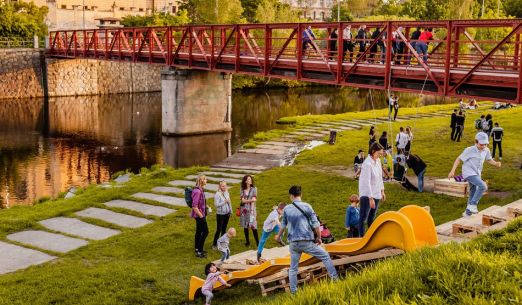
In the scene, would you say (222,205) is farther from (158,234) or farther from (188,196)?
(158,234)

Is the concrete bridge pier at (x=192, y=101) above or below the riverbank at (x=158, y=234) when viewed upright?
above

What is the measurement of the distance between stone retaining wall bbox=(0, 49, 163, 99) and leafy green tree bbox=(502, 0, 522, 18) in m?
56.4

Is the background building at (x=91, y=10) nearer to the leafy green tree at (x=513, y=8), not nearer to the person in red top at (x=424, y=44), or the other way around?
the leafy green tree at (x=513, y=8)

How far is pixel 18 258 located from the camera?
46.5 ft

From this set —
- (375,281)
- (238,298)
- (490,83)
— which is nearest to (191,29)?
(490,83)

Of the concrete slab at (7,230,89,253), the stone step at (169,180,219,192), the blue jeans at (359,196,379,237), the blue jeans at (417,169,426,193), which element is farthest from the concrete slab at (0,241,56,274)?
the blue jeans at (417,169,426,193)

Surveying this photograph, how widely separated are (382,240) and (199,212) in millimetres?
5064

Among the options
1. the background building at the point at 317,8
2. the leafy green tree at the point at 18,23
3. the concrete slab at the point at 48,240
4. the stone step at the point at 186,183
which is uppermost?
the background building at the point at 317,8

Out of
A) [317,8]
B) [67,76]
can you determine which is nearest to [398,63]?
[67,76]

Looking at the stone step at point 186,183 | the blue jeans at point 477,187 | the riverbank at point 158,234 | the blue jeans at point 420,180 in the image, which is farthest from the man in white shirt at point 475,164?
the stone step at point 186,183

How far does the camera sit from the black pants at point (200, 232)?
1339 cm

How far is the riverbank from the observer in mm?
11266

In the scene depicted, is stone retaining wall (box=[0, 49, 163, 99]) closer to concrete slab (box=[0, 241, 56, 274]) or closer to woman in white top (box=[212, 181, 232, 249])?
concrete slab (box=[0, 241, 56, 274])

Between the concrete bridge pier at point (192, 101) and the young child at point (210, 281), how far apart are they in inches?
1053
